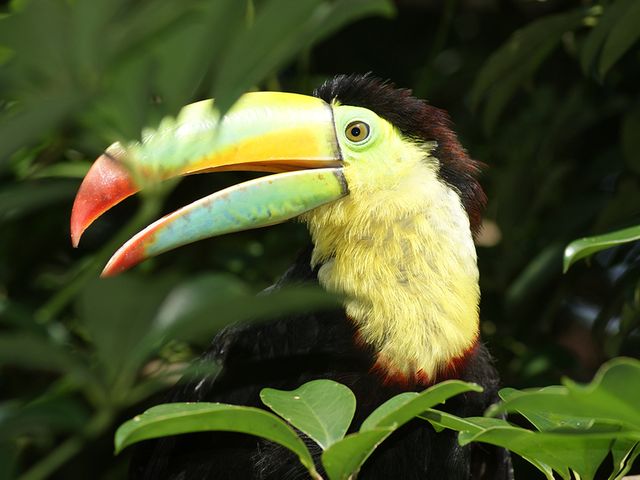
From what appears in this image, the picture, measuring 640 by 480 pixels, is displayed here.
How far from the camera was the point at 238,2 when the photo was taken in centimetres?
129

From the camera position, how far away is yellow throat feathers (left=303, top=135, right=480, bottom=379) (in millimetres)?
2973

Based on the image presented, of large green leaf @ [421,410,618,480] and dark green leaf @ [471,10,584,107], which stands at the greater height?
dark green leaf @ [471,10,584,107]

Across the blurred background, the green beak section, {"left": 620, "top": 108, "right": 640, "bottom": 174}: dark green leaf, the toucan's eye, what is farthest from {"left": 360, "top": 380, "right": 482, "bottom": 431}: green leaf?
{"left": 620, "top": 108, "right": 640, "bottom": 174}: dark green leaf

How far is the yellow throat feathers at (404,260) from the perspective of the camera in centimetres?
297

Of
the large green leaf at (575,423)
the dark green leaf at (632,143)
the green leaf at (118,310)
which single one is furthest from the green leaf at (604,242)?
the dark green leaf at (632,143)

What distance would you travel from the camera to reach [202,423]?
1.55 m

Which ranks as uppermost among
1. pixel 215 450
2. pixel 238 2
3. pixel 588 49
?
pixel 238 2

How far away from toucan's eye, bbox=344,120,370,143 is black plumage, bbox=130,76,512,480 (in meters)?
0.09

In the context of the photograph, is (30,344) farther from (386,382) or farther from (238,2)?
(386,382)

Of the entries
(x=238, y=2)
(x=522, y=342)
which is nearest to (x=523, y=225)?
(x=522, y=342)

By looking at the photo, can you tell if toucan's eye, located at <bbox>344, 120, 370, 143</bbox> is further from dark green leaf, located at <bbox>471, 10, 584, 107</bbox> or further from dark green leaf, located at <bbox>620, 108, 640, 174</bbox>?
dark green leaf, located at <bbox>620, 108, 640, 174</bbox>

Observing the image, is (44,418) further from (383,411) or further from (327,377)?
(327,377)

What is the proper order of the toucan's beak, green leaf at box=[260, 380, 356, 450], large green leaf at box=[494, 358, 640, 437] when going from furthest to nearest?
the toucan's beak < green leaf at box=[260, 380, 356, 450] < large green leaf at box=[494, 358, 640, 437]

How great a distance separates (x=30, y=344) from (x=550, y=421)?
0.99m
